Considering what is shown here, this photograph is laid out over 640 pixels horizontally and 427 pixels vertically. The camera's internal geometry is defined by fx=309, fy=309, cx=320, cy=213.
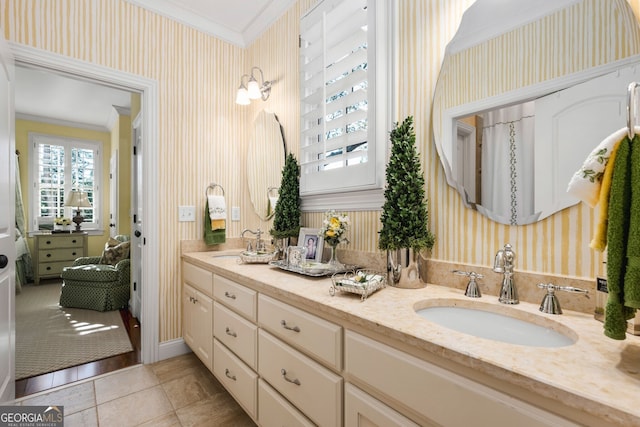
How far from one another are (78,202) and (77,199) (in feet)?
0.18

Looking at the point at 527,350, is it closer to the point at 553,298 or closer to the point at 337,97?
the point at 553,298

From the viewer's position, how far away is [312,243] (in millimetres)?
1844

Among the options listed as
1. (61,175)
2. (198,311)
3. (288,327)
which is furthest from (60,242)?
(288,327)

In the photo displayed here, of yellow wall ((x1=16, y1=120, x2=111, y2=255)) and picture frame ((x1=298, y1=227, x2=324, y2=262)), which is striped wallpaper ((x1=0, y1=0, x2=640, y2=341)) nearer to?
picture frame ((x1=298, y1=227, x2=324, y2=262))

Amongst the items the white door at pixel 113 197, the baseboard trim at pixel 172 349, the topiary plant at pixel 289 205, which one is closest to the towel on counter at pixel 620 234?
the topiary plant at pixel 289 205

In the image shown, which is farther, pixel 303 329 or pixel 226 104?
pixel 226 104

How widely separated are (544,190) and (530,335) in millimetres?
498

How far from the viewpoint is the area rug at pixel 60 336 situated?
2338 mm

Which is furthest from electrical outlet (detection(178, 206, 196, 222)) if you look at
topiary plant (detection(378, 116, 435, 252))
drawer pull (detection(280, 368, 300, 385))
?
topiary plant (detection(378, 116, 435, 252))

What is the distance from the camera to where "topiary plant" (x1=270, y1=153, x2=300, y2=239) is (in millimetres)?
2047

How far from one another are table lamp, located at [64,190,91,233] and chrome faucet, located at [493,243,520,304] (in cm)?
622

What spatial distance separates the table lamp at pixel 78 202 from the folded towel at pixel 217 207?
4.08 meters

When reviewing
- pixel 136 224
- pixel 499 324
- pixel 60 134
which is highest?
pixel 60 134

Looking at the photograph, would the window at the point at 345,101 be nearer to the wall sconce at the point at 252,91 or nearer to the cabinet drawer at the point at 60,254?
the wall sconce at the point at 252,91
